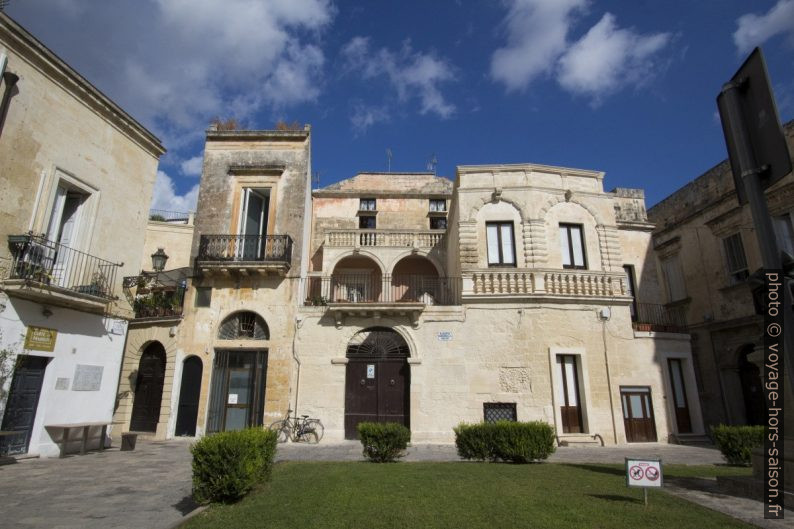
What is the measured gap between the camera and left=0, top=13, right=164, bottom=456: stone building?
10.5m

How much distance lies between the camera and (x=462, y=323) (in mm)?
15539

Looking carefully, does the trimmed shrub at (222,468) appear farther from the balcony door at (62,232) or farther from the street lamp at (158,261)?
the street lamp at (158,261)

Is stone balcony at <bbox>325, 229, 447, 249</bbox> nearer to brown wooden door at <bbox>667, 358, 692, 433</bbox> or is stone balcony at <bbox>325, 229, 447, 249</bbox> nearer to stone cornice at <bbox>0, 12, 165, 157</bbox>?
stone cornice at <bbox>0, 12, 165, 157</bbox>

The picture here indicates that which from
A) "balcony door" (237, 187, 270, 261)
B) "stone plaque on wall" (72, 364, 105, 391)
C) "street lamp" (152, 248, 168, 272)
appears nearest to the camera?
"stone plaque on wall" (72, 364, 105, 391)

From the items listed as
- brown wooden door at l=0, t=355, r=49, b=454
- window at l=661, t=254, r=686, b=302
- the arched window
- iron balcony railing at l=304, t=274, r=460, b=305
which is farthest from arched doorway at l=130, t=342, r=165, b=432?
window at l=661, t=254, r=686, b=302

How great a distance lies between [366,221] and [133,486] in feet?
63.1

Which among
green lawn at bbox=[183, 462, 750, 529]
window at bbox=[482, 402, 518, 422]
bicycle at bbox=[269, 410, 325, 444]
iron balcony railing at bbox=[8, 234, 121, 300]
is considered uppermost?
iron balcony railing at bbox=[8, 234, 121, 300]

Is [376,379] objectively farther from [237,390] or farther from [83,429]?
[83,429]

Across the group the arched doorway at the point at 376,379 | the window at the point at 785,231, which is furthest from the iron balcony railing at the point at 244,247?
the window at the point at 785,231

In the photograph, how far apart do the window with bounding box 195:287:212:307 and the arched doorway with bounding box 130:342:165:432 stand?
90.7 inches

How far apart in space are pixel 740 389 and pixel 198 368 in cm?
2030

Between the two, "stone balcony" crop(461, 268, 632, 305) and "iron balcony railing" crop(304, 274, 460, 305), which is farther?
"iron balcony railing" crop(304, 274, 460, 305)

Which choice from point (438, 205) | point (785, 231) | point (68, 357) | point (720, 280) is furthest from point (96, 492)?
point (720, 280)

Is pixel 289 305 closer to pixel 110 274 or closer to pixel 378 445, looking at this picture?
pixel 110 274
